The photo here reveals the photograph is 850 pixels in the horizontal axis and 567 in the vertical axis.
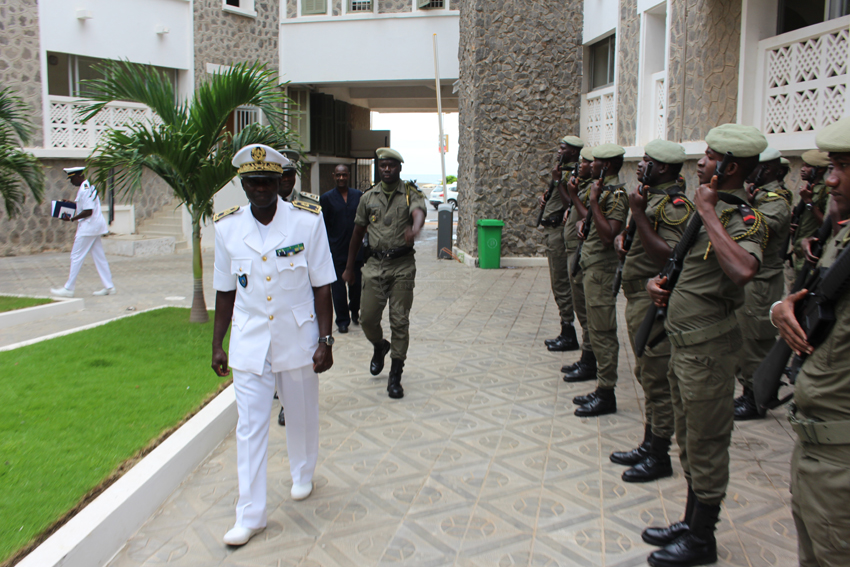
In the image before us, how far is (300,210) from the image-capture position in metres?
3.78

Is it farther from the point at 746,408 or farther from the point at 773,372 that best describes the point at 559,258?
the point at 773,372

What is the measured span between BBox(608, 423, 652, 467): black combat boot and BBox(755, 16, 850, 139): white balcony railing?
4461mm

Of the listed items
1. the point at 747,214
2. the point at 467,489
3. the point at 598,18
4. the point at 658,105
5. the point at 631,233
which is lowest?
the point at 467,489

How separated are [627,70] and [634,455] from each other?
8.83 m

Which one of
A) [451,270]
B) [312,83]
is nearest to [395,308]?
[451,270]

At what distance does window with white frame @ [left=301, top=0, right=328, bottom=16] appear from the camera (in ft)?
63.6

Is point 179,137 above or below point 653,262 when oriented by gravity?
above

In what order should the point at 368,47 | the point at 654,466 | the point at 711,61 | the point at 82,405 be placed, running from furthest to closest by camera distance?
the point at 368,47, the point at 711,61, the point at 82,405, the point at 654,466

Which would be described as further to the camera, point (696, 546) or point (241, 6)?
point (241, 6)

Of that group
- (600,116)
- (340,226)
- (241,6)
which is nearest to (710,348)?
(340,226)

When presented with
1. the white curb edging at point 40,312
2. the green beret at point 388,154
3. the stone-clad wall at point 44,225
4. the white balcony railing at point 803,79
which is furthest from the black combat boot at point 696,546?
the stone-clad wall at point 44,225

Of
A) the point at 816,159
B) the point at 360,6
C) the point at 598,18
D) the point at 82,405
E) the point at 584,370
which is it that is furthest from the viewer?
the point at 360,6

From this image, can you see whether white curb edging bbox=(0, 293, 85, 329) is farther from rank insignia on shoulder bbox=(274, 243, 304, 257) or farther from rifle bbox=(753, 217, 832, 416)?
rifle bbox=(753, 217, 832, 416)

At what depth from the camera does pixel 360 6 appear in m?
19.7
